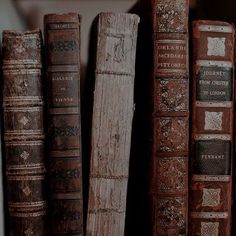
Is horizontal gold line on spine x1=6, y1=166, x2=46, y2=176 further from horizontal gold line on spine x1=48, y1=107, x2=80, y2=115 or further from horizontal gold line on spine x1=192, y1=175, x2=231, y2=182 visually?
horizontal gold line on spine x1=192, y1=175, x2=231, y2=182

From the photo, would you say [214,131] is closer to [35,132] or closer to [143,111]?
[143,111]

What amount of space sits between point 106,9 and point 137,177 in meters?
0.39

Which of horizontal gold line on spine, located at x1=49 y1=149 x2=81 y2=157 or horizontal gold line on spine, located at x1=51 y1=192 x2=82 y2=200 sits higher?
horizontal gold line on spine, located at x1=49 y1=149 x2=81 y2=157

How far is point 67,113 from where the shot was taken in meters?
0.68

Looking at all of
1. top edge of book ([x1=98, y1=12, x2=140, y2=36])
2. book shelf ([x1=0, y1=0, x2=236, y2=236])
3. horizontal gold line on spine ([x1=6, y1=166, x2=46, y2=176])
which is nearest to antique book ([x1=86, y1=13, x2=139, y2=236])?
top edge of book ([x1=98, y1=12, x2=140, y2=36])

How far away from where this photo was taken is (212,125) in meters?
0.71

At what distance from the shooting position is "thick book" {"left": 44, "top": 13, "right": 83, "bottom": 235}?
678 millimetres

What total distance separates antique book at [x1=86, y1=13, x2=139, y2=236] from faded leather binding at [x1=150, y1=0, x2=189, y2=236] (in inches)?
1.9

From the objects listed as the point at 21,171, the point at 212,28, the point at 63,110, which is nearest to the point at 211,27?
the point at 212,28

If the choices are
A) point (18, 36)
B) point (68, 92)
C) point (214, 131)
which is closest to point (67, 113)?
point (68, 92)

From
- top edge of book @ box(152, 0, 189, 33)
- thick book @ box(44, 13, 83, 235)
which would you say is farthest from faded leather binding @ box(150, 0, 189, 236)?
thick book @ box(44, 13, 83, 235)

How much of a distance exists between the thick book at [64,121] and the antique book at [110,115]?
0.09ft

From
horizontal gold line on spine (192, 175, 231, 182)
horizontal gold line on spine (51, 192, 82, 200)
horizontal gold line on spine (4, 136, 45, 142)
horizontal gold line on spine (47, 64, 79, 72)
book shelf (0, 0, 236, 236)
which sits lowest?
horizontal gold line on spine (51, 192, 82, 200)

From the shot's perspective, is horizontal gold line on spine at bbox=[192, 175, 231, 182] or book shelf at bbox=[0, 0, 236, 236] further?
book shelf at bbox=[0, 0, 236, 236]
